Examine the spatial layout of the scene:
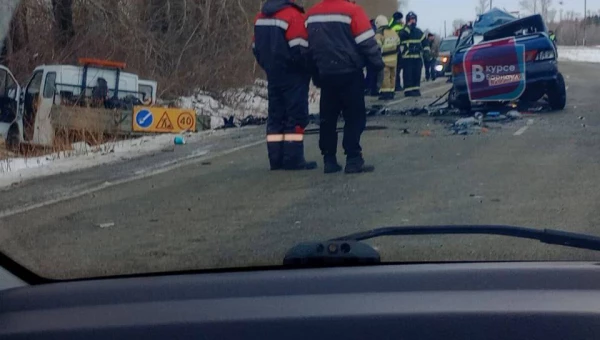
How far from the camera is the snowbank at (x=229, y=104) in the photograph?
1147cm

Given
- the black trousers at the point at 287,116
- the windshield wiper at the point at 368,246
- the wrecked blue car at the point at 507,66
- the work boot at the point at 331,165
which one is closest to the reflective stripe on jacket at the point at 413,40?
the wrecked blue car at the point at 507,66

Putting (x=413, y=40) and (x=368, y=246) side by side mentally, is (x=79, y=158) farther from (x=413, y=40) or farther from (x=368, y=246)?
(x=368, y=246)

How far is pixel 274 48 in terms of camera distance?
8.62m

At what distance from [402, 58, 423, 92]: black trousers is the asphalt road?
1689 millimetres

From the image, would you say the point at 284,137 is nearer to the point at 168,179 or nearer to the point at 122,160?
the point at 168,179

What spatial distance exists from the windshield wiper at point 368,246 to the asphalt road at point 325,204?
0.18ft

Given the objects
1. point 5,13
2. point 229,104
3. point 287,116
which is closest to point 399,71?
point 229,104

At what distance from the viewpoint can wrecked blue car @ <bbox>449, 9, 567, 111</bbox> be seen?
34.0 ft

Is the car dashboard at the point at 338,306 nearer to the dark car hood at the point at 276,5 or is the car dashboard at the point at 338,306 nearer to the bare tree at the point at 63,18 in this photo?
the dark car hood at the point at 276,5

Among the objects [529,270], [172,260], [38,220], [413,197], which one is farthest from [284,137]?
[529,270]

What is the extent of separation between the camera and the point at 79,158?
10.8m

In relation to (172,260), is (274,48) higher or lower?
higher

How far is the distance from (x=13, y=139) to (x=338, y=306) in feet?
38.6

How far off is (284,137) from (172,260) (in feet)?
15.2
